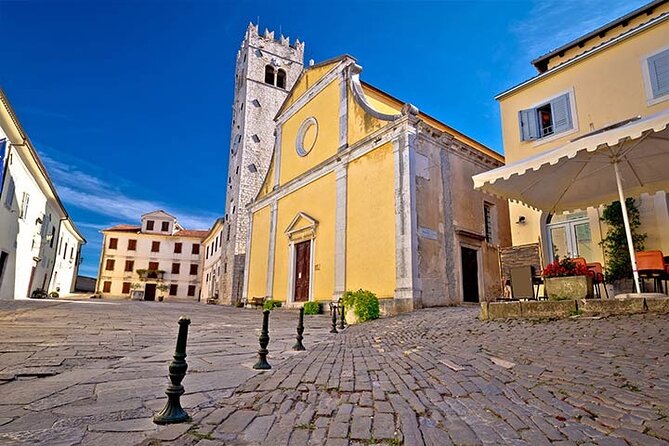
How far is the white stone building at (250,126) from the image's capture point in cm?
2661

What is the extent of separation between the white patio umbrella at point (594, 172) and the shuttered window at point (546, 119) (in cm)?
412

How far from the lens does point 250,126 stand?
94.3 ft

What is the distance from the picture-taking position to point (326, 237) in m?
15.2

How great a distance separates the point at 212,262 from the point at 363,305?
2957cm

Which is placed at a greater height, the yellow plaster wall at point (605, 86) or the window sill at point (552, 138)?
the yellow plaster wall at point (605, 86)

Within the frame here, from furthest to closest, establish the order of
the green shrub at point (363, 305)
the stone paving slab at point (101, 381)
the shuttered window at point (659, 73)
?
the green shrub at point (363, 305) → the shuttered window at point (659, 73) → the stone paving slab at point (101, 381)

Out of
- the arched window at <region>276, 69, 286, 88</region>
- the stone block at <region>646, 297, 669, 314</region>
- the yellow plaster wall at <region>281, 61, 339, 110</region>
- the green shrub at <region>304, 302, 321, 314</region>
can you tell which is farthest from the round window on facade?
the arched window at <region>276, 69, 286, 88</region>

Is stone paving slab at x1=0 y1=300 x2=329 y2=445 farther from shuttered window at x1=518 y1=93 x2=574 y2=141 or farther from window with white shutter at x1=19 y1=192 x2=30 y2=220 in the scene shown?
window with white shutter at x1=19 y1=192 x2=30 y2=220

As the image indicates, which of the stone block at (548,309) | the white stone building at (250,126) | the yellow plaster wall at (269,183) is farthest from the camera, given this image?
the white stone building at (250,126)

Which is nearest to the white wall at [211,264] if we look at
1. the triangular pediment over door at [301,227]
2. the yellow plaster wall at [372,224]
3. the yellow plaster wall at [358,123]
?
the triangular pediment over door at [301,227]

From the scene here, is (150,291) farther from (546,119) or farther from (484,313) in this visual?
(484,313)

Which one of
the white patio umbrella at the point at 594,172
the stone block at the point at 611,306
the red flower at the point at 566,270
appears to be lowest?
the stone block at the point at 611,306

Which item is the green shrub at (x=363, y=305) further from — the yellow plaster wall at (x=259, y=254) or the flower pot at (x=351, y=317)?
the yellow plaster wall at (x=259, y=254)

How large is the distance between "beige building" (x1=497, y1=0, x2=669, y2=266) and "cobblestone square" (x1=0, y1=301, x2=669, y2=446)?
232 inches
